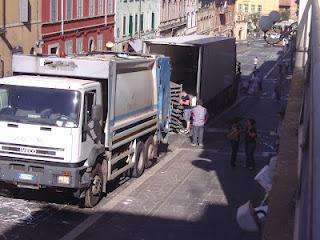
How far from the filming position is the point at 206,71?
24578mm

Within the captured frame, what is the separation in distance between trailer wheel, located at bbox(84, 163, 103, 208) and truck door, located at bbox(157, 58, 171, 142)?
191 inches

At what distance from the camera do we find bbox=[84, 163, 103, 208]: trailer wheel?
40.9ft

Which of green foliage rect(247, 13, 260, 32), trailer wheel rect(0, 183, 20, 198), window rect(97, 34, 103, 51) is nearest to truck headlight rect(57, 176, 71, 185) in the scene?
trailer wheel rect(0, 183, 20, 198)

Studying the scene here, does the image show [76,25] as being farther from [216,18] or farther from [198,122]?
[216,18]

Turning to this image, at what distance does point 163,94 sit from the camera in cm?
1778

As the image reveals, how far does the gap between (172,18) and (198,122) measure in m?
43.2

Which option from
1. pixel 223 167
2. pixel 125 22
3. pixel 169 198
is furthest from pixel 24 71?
pixel 125 22

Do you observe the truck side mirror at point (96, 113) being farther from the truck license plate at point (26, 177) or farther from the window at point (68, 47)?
the window at point (68, 47)

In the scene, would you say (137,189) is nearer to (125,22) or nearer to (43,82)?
(43,82)

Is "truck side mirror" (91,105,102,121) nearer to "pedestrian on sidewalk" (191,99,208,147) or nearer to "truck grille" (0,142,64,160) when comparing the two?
"truck grille" (0,142,64,160)

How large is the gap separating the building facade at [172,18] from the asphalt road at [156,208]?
4062 cm

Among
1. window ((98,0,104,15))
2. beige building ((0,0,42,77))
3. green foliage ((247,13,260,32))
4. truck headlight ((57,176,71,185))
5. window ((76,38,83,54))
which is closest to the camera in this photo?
truck headlight ((57,176,71,185))

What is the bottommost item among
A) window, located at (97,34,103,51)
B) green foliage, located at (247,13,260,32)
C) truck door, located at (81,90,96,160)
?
green foliage, located at (247,13,260,32)

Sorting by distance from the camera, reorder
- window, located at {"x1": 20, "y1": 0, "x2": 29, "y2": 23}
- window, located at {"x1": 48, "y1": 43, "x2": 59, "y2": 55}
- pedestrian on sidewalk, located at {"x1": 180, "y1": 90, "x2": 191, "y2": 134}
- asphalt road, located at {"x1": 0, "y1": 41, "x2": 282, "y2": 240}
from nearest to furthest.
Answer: asphalt road, located at {"x1": 0, "y1": 41, "x2": 282, "y2": 240} → pedestrian on sidewalk, located at {"x1": 180, "y1": 90, "x2": 191, "y2": 134} → window, located at {"x1": 20, "y1": 0, "x2": 29, "y2": 23} → window, located at {"x1": 48, "y1": 43, "x2": 59, "y2": 55}
